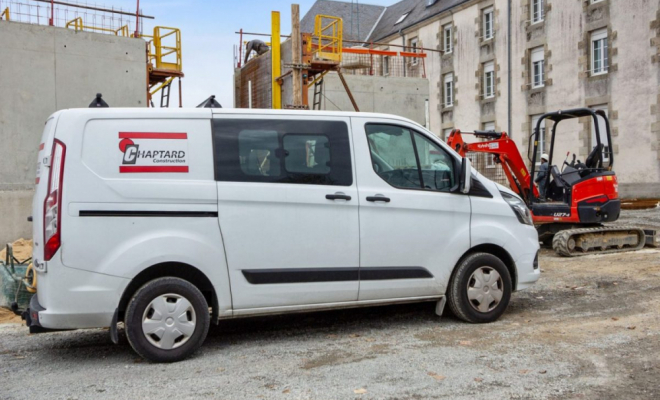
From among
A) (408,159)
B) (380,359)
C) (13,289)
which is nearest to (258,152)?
(408,159)

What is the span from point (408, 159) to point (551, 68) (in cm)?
2544

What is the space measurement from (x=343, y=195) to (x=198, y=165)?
129 cm

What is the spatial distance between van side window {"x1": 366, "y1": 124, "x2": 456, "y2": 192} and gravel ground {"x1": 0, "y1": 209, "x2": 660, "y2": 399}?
4.65 feet

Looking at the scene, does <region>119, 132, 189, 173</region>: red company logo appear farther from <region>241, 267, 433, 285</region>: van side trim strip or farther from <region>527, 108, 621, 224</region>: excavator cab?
<region>527, 108, 621, 224</region>: excavator cab

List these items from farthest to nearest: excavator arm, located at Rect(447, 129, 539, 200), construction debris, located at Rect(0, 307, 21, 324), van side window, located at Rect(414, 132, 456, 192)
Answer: excavator arm, located at Rect(447, 129, 539, 200) < construction debris, located at Rect(0, 307, 21, 324) < van side window, located at Rect(414, 132, 456, 192)

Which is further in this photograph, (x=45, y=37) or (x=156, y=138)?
(x=45, y=37)

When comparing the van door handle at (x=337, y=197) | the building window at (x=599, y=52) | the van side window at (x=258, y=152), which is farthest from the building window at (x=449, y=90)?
the van side window at (x=258, y=152)

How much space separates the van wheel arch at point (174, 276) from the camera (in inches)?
204

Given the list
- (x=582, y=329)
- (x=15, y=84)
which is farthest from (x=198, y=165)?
(x=15, y=84)

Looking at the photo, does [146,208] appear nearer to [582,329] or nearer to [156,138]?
[156,138]

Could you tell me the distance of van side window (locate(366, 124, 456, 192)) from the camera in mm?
6031

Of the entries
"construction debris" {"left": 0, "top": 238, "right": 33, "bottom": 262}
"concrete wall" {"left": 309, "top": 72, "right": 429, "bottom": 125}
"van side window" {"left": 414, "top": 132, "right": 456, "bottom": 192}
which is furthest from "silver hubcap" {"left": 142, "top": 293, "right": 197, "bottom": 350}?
"concrete wall" {"left": 309, "top": 72, "right": 429, "bottom": 125}

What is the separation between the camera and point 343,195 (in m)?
5.74

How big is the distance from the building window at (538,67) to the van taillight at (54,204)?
28074 mm
